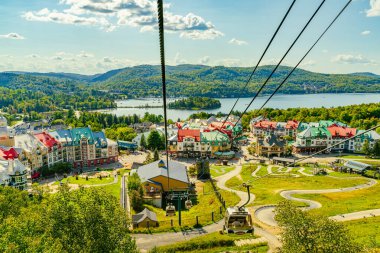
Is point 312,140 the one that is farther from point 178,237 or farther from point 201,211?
point 178,237

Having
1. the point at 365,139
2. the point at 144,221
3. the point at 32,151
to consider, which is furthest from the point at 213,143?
the point at 144,221

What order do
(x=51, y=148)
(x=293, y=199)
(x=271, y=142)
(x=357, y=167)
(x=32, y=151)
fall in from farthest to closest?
(x=271, y=142) < (x=51, y=148) < (x=357, y=167) < (x=32, y=151) < (x=293, y=199)

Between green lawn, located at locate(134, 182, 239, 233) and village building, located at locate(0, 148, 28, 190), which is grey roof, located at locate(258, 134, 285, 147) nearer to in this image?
green lawn, located at locate(134, 182, 239, 233)

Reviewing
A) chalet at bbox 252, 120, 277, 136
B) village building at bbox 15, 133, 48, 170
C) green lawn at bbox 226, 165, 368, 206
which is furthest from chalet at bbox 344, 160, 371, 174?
village building at bbox 15, 133, 48, 170

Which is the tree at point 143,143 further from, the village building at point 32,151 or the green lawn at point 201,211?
the green lawn at point 201,211

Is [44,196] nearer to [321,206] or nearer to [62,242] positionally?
[62,242]
